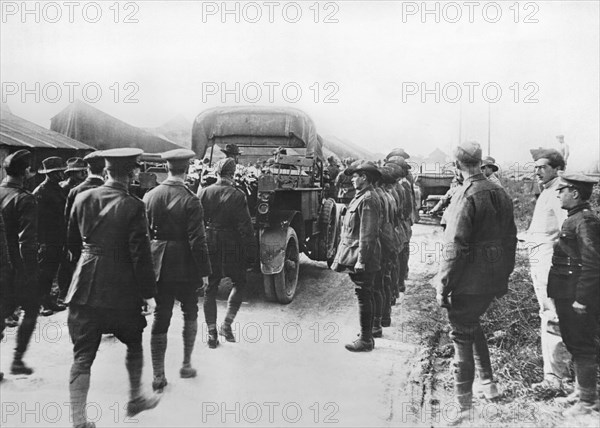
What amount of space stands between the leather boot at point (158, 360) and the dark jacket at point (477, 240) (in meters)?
1.99

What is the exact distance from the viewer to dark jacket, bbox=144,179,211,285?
343 centimetres

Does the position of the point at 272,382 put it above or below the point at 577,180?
below

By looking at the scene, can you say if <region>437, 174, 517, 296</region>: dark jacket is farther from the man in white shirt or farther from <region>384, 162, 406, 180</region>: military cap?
<region>384, 162, 406, 180</region>: military cap

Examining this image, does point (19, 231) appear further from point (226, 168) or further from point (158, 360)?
point (226, 168)

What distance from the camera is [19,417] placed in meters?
3.01

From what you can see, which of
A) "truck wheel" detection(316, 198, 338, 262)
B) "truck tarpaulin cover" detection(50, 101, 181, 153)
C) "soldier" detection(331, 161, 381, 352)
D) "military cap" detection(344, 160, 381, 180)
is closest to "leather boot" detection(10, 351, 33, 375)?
"truck tarpaulin cover" detection(50, 101, 181, 153)

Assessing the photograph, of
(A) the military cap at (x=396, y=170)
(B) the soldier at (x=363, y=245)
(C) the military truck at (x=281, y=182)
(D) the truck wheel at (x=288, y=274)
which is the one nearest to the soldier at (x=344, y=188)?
(C) the military truck at (x=281, y=182)

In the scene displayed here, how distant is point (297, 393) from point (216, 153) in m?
3.73

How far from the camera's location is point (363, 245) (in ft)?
13.2

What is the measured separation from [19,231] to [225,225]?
1542mm

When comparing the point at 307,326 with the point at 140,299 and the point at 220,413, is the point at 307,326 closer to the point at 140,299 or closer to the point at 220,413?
the point at 220,413

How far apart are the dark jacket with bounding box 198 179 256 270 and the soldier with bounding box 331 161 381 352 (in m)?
0.88

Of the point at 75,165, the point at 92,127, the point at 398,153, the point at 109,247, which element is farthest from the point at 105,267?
the point at 398,153

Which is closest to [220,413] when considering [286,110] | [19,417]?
[19,417]
